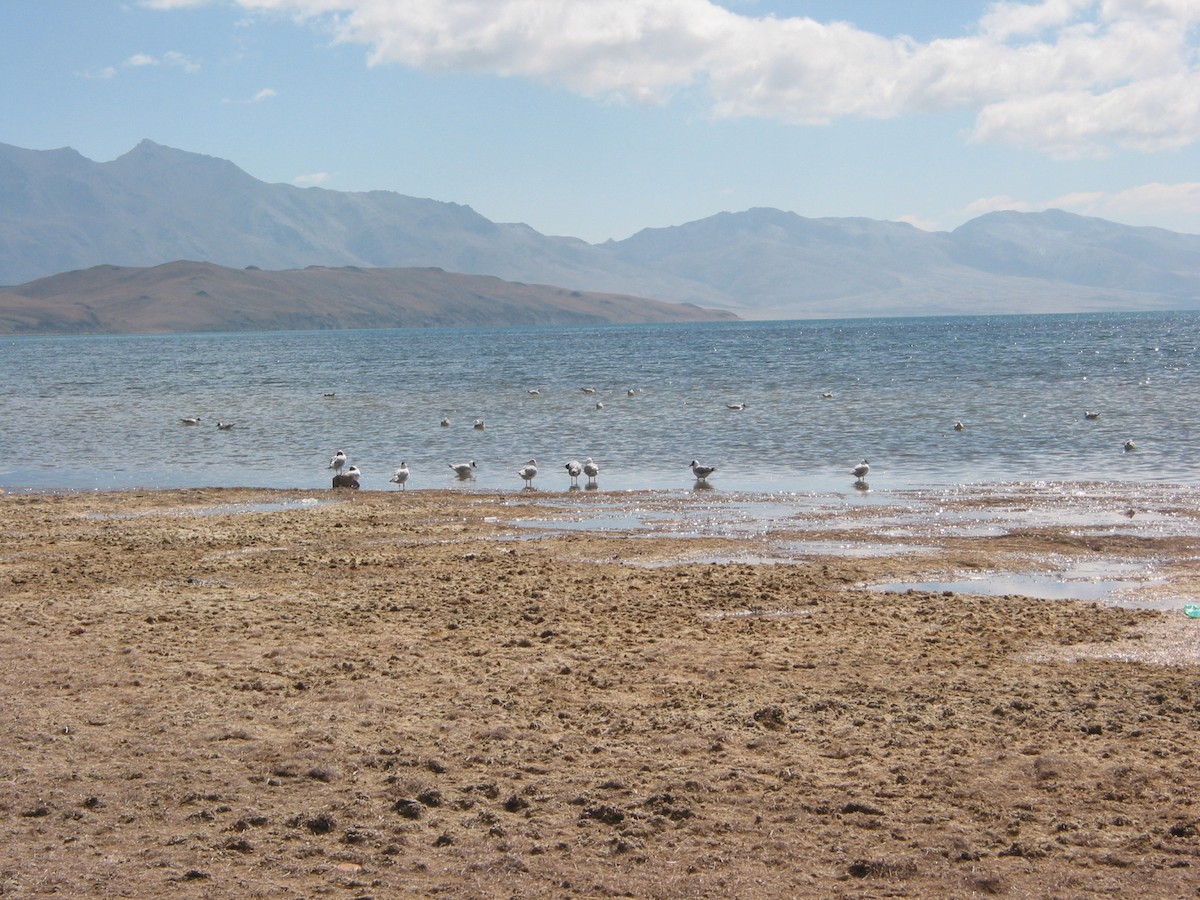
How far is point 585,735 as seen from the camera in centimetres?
834

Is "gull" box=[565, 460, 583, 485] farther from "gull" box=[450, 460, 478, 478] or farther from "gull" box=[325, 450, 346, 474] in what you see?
"gull" box=[325, 450, 346, 474]

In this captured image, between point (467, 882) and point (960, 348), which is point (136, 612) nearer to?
point (467, 882)

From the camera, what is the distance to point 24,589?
42.5 feet

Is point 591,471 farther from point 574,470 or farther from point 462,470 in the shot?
point 462,470

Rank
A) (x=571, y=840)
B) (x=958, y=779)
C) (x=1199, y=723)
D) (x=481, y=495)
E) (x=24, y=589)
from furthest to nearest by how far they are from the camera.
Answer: (x=481, y=495)
(x=24, y=589)
(x=1199, y=723)
(x=958, y=779)
(x=571, y=840)

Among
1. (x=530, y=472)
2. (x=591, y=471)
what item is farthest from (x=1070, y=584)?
(x=530, y=472)

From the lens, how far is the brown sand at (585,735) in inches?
251

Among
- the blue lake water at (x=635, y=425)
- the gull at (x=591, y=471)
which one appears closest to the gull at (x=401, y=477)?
the blue lake water at (x=635, y=425)

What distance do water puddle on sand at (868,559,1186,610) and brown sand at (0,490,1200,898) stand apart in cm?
39

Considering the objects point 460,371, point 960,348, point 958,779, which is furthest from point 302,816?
point 960,348

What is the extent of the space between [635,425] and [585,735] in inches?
1107

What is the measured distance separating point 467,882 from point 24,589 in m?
8.61

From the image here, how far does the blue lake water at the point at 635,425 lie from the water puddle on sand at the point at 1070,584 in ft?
25.7

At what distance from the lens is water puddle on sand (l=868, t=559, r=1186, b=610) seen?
12802 mm
